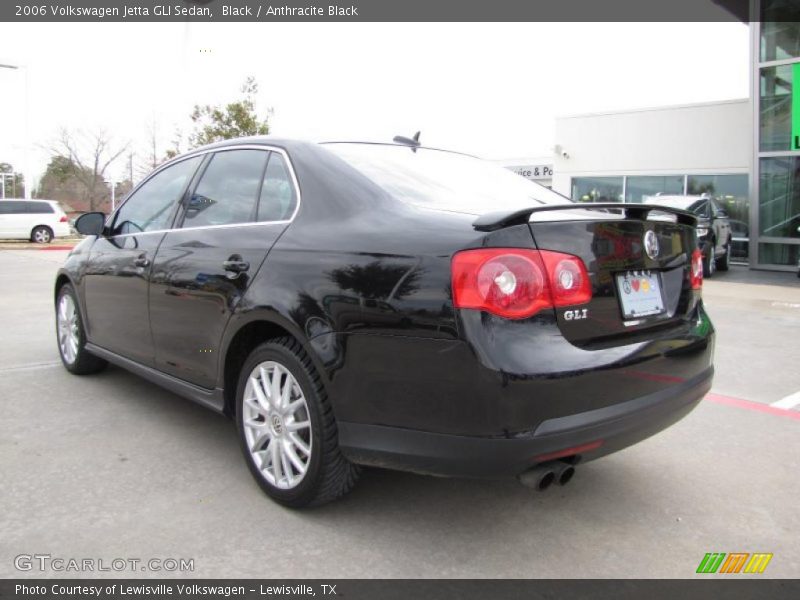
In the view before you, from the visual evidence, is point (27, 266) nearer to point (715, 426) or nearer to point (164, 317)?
point (164, 317)

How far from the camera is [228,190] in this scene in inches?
134

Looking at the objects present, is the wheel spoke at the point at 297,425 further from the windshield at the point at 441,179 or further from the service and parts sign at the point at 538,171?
the service and parts sign at the point at 538,171

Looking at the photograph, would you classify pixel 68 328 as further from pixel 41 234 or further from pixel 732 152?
pixel 41 234

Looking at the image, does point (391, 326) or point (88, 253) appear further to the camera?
point (88, 253)

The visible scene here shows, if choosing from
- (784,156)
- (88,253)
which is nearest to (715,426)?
(88,253)

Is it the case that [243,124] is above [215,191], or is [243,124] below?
above

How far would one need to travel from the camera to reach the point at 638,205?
259 centimetres

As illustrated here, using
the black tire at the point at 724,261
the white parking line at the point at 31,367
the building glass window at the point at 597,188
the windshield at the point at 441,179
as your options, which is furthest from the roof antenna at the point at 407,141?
the building glass window at the point at 597,188

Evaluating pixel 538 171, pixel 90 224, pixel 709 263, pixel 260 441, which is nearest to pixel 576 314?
pixel 260 441

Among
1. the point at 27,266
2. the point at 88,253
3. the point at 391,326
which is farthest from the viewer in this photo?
the point at 27,266

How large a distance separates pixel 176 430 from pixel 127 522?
115 centimetres

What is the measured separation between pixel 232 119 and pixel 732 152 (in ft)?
59.4

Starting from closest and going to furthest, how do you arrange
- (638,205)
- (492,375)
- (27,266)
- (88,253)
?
1. (492,375)
2. (638,205)
3. (88,253)
4. (27,266)
